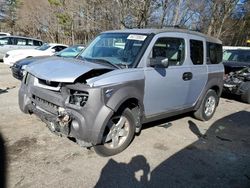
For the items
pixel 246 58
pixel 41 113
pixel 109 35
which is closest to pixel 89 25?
pixel 246 58

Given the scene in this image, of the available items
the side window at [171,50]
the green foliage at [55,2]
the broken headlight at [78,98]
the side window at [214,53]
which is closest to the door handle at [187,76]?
the side window at [171,50]

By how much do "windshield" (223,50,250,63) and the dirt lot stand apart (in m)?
5.17

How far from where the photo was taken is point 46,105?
3732 mm

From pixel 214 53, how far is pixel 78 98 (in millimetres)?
3854

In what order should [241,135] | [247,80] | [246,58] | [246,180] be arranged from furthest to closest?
[246,58]
[247,80]
[241,135]
[246,180]

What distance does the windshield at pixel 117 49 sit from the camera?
415 centimetres

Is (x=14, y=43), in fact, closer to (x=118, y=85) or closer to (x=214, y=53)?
(x=214, y=53)

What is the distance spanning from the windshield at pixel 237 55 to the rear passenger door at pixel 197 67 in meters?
5.01

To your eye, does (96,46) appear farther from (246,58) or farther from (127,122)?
(246,58)

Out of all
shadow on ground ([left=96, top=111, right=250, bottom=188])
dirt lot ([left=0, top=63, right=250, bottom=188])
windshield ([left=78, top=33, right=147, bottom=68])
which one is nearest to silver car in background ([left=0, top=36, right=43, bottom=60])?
dirt lot ([left=0, top=63, right=250, bottom=188])

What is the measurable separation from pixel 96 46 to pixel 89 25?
14821 millimetres

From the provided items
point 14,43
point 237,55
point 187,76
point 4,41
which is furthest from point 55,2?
point 187,76

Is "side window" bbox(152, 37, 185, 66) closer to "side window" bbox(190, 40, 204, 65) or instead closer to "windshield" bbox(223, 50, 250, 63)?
"side window" bbox(190, 40, 204, 65)

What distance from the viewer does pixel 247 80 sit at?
827cm
